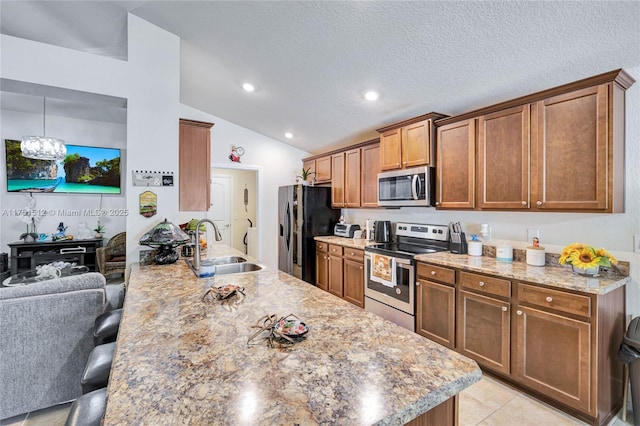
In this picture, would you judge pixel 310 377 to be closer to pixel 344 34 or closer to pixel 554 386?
pixel 554 386

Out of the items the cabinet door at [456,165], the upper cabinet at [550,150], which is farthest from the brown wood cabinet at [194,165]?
the upper cabinet at [550,150]

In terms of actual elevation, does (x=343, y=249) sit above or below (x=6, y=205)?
below

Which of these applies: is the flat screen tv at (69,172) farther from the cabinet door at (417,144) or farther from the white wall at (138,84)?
the cabinet door at (417,144)

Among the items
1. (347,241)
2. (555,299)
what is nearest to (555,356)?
(555,299)

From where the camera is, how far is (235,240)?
688 centimetres

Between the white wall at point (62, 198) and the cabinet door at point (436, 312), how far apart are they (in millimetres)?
4718

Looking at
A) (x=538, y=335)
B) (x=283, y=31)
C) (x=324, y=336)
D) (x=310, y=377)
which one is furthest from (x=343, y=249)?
(x=310, y=377)

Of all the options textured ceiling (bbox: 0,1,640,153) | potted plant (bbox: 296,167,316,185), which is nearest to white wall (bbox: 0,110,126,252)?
textured ceiling (bbox: 0,1,640,153)

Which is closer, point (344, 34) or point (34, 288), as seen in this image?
point (34, 288)

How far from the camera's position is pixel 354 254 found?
3820 millimetres

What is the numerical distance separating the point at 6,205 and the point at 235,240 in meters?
3.75

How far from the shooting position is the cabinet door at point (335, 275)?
407 centimetres

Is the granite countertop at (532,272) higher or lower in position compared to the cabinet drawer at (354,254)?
higher

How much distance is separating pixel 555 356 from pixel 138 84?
399 cm
